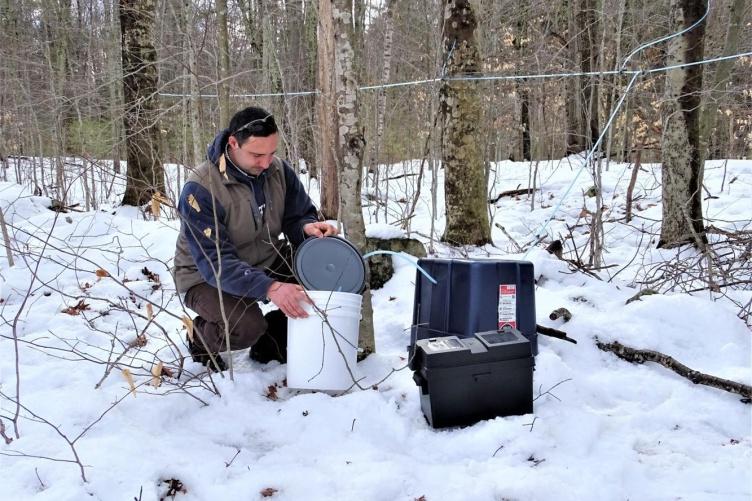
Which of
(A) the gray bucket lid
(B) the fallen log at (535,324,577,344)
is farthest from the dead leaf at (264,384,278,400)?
(B) the fallen log at (535,324,577,344)

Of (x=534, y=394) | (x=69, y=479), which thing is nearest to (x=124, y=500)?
(x=69, y=479)

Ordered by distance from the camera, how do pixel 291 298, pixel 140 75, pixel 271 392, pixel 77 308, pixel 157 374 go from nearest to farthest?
pixel 157 374 < pixel 291 298 < pixel 271 392 < pixel 77 308 < pixel 140 75

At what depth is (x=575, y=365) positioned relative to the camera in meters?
2.71

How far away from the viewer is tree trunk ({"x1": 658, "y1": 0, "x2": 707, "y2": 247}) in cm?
445

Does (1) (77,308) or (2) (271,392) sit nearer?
(2) (271,392)

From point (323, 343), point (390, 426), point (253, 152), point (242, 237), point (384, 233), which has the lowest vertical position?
point (390, 426)

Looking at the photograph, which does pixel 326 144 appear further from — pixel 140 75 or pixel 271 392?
pixel 140 75

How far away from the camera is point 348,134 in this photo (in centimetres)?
274

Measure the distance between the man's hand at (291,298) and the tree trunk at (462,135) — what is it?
Result: 301 cm

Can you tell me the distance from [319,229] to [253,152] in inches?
19.9

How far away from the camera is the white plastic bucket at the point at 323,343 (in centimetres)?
238

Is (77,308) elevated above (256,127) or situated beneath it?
situated beneath

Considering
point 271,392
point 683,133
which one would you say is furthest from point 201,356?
point 683,133

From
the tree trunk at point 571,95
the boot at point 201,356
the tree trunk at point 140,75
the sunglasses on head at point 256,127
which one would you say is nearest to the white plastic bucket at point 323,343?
the boot at point 201,356
